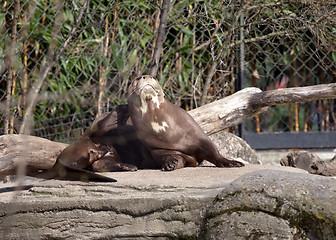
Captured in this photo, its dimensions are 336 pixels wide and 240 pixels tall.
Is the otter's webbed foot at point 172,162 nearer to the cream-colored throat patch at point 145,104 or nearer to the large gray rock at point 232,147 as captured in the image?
the cream-colored throat patch at point 145,104

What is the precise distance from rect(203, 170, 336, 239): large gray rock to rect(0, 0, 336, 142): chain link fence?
7.59ft

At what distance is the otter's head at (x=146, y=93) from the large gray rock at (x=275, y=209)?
3.02 feet

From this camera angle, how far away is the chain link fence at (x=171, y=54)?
4809mm

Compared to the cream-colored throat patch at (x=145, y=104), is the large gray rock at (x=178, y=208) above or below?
below

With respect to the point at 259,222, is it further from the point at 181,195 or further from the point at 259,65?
the point at 259,65

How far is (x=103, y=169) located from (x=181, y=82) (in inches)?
84.9

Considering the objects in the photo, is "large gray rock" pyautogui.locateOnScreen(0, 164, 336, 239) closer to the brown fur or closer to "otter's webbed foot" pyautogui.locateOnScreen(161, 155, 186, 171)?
"otter's webbed foot" pyautogui.locateOnScreen(161, 155, 186, 171)

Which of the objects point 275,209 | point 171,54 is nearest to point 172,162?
point 275,209

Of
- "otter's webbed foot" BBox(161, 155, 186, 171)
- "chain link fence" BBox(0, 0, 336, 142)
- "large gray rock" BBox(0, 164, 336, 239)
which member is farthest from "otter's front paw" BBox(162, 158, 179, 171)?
"chain link fence" BBox(0, 0, 336, 142)

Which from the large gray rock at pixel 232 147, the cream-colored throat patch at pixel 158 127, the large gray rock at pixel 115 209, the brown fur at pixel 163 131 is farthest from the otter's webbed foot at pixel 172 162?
the large gray rock at pixel 232 147

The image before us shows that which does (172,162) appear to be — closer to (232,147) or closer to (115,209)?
(115,209)

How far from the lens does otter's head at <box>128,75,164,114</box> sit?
3.25m

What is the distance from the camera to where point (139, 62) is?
5.20m

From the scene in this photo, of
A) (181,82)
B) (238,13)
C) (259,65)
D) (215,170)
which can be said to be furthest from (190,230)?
(259,65)
